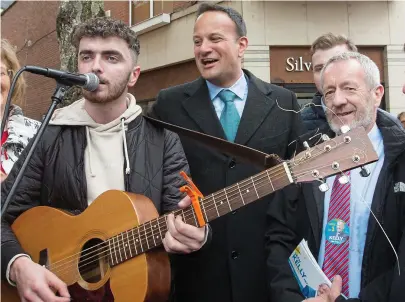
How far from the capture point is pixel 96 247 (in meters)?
2.23

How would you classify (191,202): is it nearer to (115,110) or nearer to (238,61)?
(115,110)

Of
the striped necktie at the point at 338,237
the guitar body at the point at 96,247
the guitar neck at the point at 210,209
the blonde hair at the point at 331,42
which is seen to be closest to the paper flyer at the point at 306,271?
the striped necktie at the point at 338,237

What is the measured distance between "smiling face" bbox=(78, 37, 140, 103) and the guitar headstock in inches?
42.1

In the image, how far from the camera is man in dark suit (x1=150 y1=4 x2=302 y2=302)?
2514 mm

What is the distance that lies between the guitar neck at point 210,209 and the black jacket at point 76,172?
0.84 ft

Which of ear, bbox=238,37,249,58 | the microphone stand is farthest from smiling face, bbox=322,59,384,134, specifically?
the microphone stand

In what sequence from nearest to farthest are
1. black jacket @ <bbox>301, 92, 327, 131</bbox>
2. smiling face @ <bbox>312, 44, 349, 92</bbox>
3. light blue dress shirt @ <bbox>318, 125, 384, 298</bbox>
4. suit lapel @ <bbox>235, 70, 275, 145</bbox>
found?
light blue dress shirt @ <bbox>318, 125, 384, 298</bbox> → suit lapel @ <bbox>235, 70, 275, 145</bbox> → black jacket @ <bbox>301, 92, 327, 131</bbox> → smiling face @ <bbox>312, 44, 349, 92</bbox>

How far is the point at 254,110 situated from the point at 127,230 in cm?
108

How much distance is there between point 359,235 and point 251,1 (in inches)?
289

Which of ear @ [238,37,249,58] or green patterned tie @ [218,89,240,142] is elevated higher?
ear @ [238,37,249,58]

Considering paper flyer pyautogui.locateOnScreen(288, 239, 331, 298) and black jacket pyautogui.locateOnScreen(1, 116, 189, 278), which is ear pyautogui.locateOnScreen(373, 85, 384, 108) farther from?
black jacket pyautogui.locateOnScreen(1, 116, 189, 278)

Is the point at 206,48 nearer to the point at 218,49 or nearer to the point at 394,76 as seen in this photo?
the point at 218,49

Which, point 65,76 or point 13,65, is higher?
point 13,65

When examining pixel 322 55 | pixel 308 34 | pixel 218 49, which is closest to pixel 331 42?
pixel 322 55
